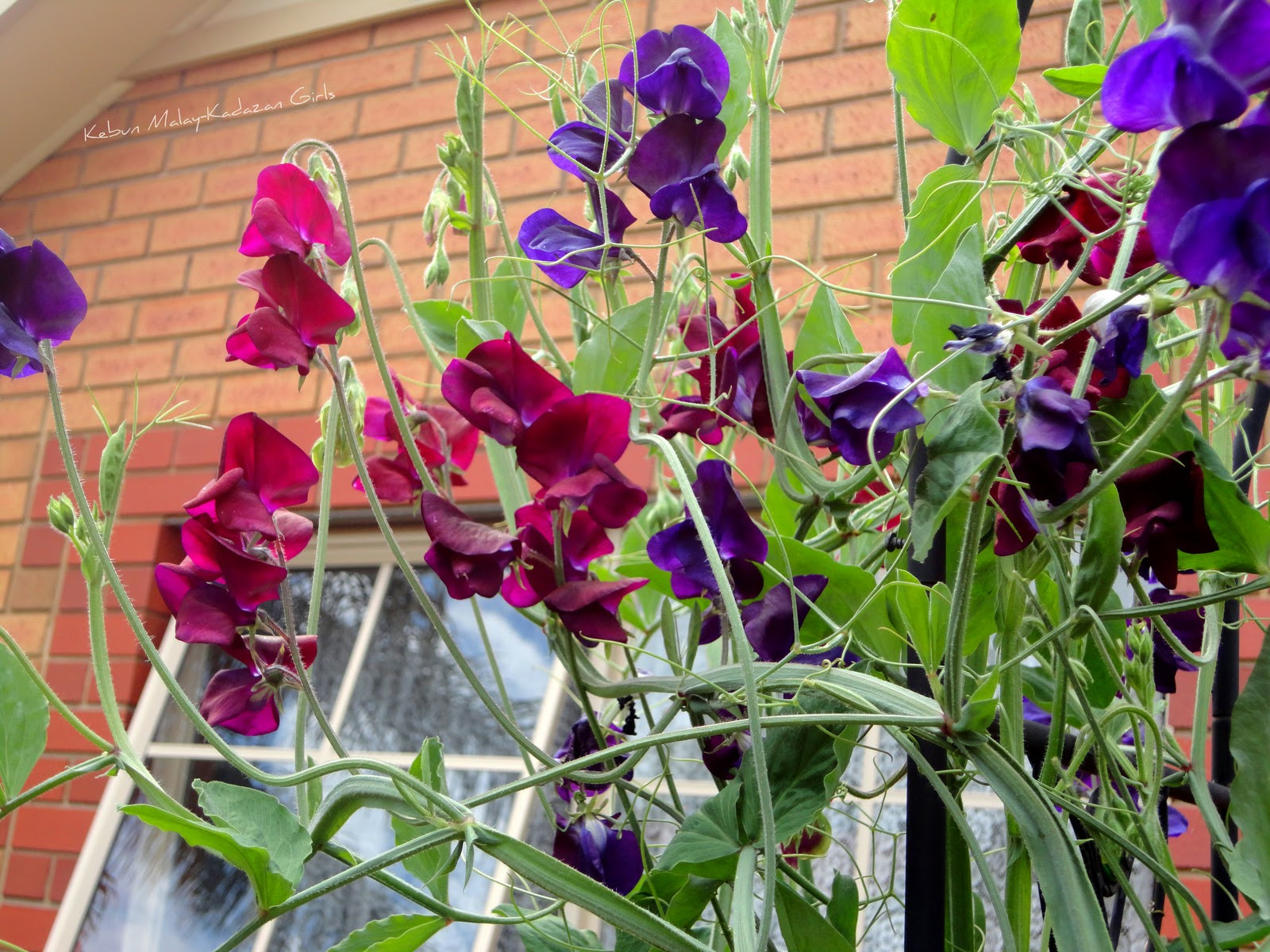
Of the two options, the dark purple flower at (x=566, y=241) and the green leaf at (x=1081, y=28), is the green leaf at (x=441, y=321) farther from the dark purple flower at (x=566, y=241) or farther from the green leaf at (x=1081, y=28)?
the green leaf at (x=1081, y=28)

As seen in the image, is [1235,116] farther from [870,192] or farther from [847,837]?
[870,192]

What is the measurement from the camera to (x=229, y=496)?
15.9 inches

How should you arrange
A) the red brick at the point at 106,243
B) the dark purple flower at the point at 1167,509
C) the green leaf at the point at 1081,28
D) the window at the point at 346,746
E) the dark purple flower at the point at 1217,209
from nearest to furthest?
the dark purple flower at the point at 1217,209 < the dark purple flower at the point at 1167,509 < the green leaf at the point at 1081,28 < the window at the point at 346,746 < the red brick at the point at 106,243

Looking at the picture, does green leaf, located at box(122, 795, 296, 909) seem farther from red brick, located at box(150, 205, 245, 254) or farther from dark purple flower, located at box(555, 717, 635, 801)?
red brick, located at box(150, 205, 245, 254)

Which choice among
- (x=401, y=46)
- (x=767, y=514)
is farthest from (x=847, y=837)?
(x=401, y=46)

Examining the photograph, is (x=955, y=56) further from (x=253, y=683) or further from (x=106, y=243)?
(x=106, y=243)

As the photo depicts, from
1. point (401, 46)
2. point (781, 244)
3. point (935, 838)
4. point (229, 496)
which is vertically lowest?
point (935, 838)

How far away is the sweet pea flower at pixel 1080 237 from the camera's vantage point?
39cm

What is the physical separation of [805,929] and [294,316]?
0.27 meters

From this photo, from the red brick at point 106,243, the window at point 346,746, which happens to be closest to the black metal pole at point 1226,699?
the window at point 346,746

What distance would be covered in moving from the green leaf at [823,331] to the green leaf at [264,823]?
0.23m

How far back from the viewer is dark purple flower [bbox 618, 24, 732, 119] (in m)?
0.38

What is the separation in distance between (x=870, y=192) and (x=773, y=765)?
4.42 feet

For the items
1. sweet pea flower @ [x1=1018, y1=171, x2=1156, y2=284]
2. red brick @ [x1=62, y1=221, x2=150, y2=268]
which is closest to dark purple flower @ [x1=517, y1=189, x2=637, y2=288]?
sweet pea flower @ [x1=1018, y1=171, x2=1156, y2=284]
